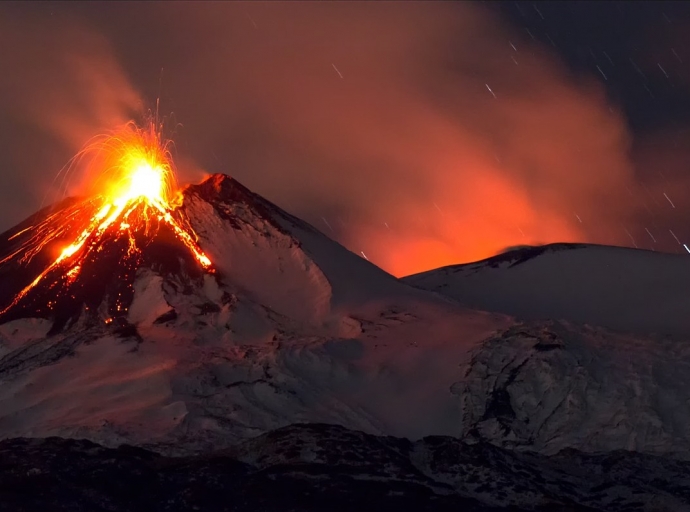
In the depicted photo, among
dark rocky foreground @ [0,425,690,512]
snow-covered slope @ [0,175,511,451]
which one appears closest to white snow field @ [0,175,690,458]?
snow-covered slope @ [0,175,511,451]

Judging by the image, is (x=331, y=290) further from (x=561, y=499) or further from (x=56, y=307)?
(x=561, y=499)

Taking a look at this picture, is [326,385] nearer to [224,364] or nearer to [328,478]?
[224,364]

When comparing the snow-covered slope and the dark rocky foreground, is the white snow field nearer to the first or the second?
the snow-covered slope

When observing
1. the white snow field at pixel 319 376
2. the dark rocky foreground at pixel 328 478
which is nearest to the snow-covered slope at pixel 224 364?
the white snow field at pixel 319 376

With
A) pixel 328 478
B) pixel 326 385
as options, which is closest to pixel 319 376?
pixel 326 385

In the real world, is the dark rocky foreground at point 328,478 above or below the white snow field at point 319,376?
below

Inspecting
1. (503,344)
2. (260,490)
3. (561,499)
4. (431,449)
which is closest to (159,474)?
(260,490)

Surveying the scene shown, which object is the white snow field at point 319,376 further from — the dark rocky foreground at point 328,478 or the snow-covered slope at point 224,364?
the dark rocky foreground at point 328,478

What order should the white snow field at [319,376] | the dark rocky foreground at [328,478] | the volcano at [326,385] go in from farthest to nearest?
1. the white snow field at [319,376]
2. the volcano at [326,385]
3. the dark rocky foreground at [328,478]
